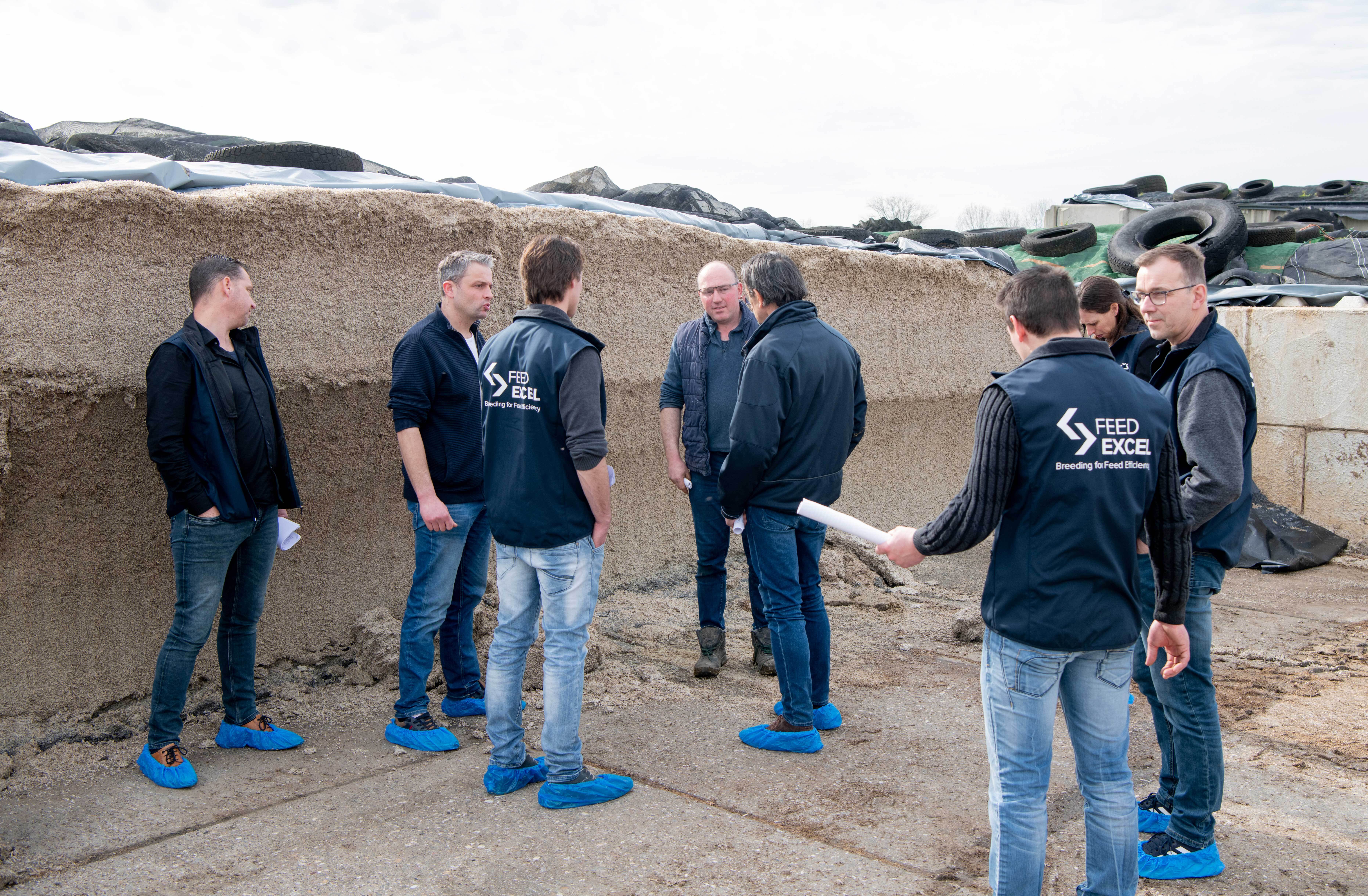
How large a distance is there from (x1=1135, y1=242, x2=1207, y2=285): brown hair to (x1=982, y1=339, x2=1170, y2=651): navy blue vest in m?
0.91

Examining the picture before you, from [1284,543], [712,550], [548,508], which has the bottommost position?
[1284,543]

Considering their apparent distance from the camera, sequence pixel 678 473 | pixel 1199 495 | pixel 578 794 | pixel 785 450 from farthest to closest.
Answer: pixel 678 473 → pixel 785 450 → pixel 578 794 → pixel 1199 495

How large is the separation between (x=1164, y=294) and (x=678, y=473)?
244 cm

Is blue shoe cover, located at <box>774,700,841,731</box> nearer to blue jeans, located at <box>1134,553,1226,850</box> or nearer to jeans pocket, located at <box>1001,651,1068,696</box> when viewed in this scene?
blue jeans, located at <box>1134,553,1226,850</box>

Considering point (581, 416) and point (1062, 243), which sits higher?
point (1062, 243)

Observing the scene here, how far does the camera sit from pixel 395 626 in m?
4.77

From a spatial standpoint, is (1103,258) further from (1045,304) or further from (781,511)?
(1045,304)

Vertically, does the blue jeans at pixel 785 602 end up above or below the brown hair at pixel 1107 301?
below

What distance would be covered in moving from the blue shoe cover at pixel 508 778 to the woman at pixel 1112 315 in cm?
266

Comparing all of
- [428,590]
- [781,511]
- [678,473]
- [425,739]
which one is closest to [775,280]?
[781,511]

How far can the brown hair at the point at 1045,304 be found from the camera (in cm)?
251

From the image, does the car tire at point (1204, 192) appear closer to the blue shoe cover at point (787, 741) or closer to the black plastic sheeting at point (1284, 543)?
the black plastic sheeting at point (1284, 543)

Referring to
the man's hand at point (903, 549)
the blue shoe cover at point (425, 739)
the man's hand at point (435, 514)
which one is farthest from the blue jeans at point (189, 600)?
the man's hand at point (903, 549)

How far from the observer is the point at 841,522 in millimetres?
2713
